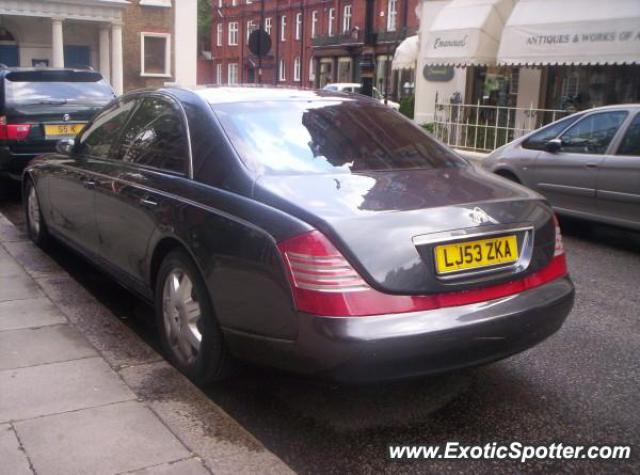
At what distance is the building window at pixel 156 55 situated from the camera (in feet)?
112

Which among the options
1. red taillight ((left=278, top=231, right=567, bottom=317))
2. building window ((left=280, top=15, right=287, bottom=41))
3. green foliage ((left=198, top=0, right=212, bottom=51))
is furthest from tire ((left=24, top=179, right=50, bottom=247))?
green foliage ((left=198, top=0, right=212, bottom=51))

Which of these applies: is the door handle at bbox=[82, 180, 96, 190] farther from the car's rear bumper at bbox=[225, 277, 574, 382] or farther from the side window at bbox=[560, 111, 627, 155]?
the side window at bbox=[560, 111, 627, 155]

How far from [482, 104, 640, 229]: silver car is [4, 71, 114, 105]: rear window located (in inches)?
226

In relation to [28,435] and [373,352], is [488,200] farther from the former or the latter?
[28,435]

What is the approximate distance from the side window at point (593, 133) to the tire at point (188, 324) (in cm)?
557

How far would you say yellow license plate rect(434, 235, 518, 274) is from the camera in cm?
321

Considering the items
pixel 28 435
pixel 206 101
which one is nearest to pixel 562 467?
pixel 28 435

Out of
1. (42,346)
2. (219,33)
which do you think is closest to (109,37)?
(42,346)

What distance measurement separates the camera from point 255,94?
4.43 metres

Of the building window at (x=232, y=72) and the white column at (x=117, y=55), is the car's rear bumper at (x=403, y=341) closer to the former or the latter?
the white column at (x=117, y=55)

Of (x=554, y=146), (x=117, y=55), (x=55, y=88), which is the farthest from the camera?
(x=117, y=55)

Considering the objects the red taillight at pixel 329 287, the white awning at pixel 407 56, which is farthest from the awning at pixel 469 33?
the red taillight at pixel 329 287

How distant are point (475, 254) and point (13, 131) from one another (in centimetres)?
767

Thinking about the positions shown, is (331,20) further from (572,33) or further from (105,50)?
(572,33)
